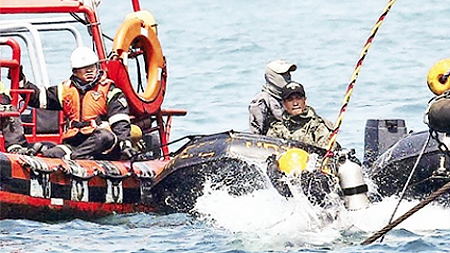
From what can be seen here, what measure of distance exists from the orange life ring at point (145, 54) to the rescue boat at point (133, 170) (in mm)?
10

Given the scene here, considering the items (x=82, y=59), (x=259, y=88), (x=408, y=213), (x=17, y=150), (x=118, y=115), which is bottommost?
(x=259, y=88)

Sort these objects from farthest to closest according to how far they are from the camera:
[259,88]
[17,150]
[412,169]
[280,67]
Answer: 1. [259,88]
2. [280,67]
3. [17,150]
4. [412,169]

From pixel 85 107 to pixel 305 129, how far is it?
1464 millimetres

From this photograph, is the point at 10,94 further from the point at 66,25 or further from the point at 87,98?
the point at 66,25

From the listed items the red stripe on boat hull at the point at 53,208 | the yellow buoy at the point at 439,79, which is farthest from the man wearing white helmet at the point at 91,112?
the yellow buoy at the point at 439,79

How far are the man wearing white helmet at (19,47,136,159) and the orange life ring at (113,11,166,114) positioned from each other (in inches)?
19.8

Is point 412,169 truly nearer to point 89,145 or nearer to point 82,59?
point 89,145

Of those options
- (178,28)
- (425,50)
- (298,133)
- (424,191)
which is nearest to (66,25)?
(298,133)

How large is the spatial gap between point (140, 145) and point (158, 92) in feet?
2.28

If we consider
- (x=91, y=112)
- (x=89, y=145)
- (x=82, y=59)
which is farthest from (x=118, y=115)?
(x=82, y=59)

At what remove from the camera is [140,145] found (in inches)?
376

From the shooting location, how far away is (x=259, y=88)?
16328 mm

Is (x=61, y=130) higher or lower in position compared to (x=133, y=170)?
higher

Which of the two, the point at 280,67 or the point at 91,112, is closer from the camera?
the point at 91,112
